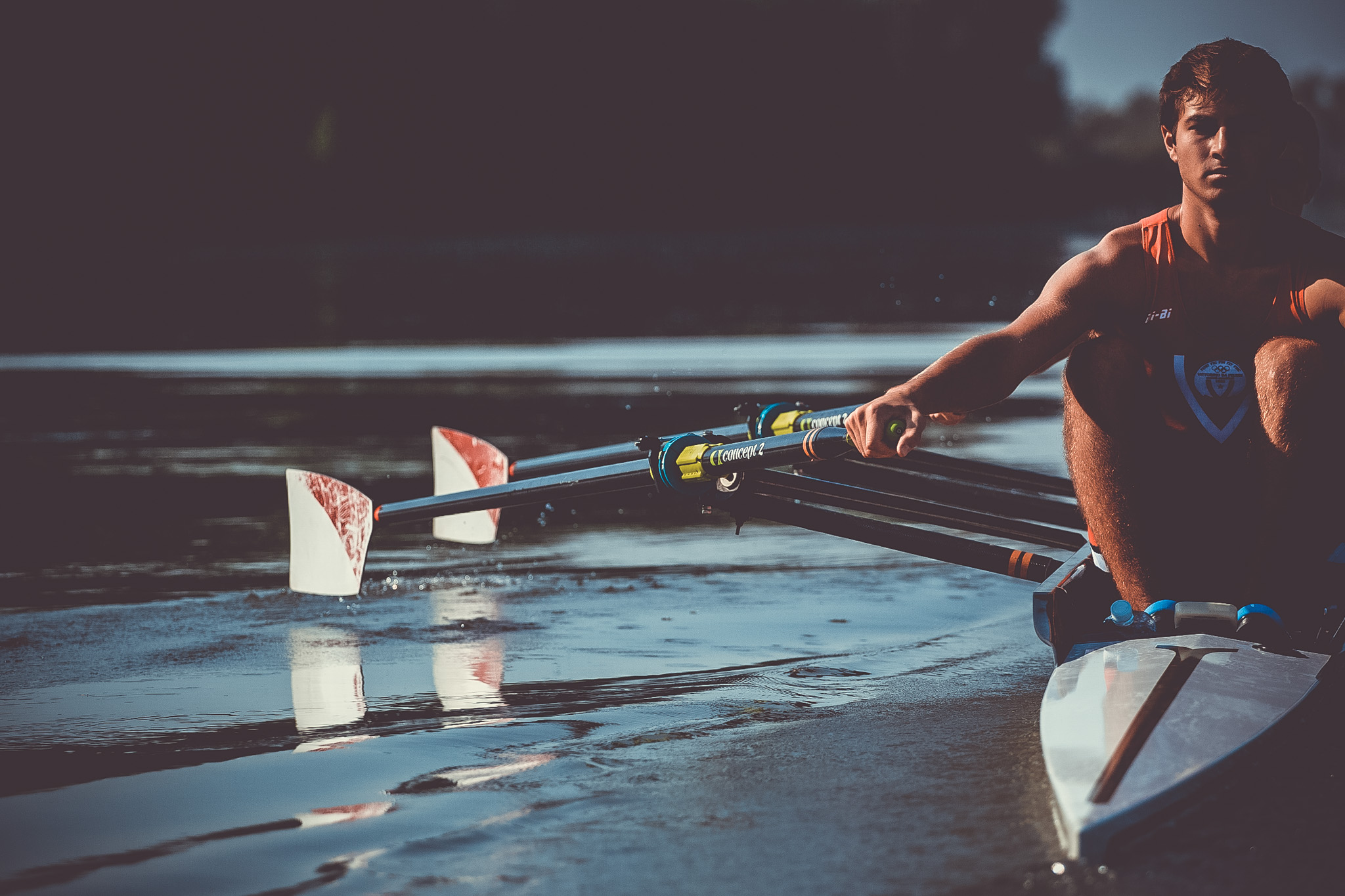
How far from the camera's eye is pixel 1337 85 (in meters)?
148

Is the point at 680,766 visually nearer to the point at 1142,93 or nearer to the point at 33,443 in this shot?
the point at 33,443

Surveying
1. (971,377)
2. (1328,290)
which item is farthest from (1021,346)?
(1328,290)

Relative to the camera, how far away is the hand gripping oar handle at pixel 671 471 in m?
4.20

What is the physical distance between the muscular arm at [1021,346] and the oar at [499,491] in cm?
34

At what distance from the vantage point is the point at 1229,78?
3818 mm

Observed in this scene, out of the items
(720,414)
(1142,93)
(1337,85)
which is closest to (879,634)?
(720,414)

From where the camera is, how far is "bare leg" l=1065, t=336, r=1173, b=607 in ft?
12.3

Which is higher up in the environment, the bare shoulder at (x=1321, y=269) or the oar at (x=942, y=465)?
the bare shoulder at (x=1321, y=269)

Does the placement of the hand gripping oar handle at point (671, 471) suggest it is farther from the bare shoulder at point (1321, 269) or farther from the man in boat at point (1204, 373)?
the bare shoulder at point (1321, 269)

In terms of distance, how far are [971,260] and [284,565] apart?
86.8ft

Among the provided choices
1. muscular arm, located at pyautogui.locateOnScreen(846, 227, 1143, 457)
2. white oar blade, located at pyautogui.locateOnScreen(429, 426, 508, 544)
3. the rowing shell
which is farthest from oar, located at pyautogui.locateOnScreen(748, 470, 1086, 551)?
white oar blade, located at pyautogui.locateOnScreen(429, 426, 508, 544)

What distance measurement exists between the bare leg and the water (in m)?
Result: 0.49

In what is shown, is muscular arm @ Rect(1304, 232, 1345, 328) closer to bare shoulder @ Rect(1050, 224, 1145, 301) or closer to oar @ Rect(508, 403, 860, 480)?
bare shoulder @ Rect(1050, 224, 1145, 301)

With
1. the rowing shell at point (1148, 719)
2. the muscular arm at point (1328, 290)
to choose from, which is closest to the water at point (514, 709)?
the rowing shell at point (1148, 719)
